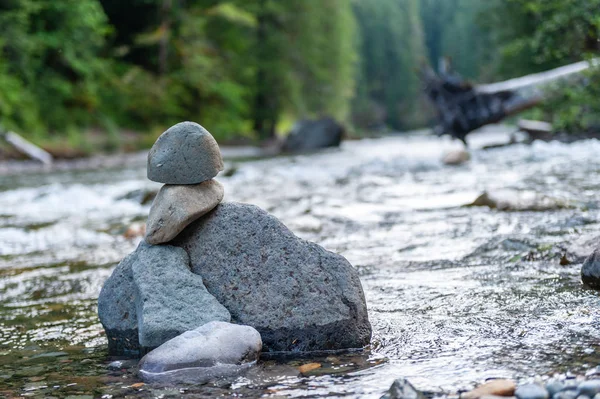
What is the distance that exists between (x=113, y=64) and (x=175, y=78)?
2.77 meters

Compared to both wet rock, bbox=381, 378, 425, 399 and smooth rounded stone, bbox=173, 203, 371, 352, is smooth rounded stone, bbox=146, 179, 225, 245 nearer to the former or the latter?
smooth rounded stone, bbox=173, 203, 371, 352

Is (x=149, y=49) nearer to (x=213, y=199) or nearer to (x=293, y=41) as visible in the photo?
(x=293, y=41)

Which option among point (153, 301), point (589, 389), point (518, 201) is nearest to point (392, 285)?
point (153, 301)

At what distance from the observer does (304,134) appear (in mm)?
26062

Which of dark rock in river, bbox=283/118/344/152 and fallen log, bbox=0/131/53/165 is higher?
fallen log, bbox=0/131/53/165

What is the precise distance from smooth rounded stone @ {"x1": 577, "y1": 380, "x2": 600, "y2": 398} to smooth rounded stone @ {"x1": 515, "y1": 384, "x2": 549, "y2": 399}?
0.12 m

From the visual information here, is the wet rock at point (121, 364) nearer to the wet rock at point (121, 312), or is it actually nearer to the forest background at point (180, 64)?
the wet rock at point (121, 312)

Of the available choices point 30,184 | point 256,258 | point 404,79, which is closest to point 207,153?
point 256,258

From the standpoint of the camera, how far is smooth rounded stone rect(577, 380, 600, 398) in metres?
2.39

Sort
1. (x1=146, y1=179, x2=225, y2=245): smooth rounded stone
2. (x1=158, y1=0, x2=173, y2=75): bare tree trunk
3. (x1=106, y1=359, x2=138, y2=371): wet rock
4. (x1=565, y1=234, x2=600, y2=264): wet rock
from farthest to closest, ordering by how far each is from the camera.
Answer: (x1=158, y1=0, x2=173, y2=75): bare tree trunk → (x1=565, y1=234, x2=600, y2=264): wet rock → (x1=146, y1=179, x2=225, y2=245): smooth rounded stone → (x1=106, y1=359, x2=138, y2=371): wet rock

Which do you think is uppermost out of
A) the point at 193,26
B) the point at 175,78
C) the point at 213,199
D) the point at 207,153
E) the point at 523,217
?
the point at 193,26

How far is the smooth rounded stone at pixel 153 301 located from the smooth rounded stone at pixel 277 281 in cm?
12

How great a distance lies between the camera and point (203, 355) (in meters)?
3.13

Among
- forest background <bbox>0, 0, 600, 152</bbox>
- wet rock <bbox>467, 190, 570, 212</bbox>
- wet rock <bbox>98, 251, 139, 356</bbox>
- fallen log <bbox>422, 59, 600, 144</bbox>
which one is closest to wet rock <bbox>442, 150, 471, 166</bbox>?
fallen log <bbox>422, 59, 600, 144</bbox>
